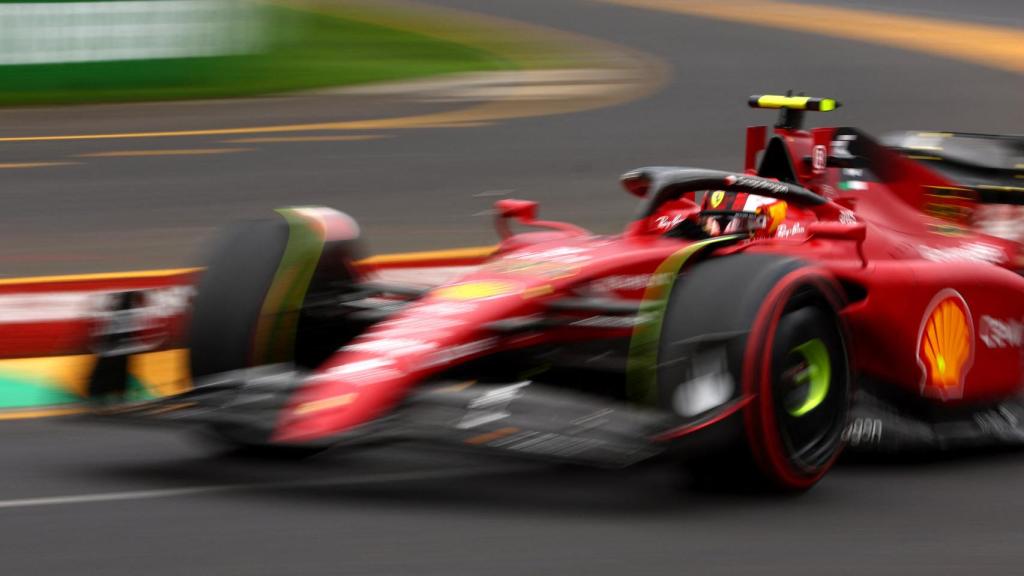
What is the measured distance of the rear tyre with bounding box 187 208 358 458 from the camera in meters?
5.91

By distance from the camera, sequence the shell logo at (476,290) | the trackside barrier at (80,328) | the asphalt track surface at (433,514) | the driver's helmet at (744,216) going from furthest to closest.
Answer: the driver's helmet at (744,216), the trackside barrier at (80,328), the shell logo at (476,290), the asphalt track surface at (433,514)

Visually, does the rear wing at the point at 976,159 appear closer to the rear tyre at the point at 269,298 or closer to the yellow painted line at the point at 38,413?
the rear tyre at the point at 269,298

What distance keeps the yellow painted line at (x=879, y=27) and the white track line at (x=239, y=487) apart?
15.1 meters

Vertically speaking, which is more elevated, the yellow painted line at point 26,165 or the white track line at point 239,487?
the white track line at point 239,487

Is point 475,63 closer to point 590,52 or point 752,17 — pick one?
point 590,52

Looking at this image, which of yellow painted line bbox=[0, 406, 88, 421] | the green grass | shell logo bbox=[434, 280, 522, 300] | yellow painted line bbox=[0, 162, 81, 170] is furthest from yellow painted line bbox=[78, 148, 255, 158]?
shell logo bbox=[434, 280, 522, 300]

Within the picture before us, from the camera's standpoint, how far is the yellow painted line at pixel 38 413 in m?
6.77

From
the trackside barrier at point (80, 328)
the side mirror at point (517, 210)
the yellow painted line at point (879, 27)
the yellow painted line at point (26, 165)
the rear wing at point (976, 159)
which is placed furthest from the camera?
the yellow painted line at point (879, 27)

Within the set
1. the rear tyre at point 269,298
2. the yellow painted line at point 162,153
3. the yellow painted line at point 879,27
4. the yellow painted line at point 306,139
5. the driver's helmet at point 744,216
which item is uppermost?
the driver's helmet at point 744,216

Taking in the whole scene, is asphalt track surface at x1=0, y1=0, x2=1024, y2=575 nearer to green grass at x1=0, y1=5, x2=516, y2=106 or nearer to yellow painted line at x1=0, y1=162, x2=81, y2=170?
yellow painted line at x1=0, y1=162, x2=81, y2=170

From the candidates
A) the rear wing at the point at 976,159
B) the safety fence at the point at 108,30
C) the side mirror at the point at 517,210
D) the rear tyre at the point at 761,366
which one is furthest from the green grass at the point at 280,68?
the rear tyre at the point at 761,366

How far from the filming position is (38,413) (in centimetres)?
682

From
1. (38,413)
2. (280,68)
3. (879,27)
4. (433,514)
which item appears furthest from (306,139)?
(879,27)

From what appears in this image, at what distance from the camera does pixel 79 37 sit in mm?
15656
